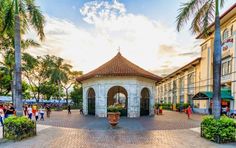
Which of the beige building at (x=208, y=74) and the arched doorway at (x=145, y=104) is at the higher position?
the beige building at (x=208, y=74)

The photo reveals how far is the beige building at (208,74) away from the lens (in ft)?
94.1

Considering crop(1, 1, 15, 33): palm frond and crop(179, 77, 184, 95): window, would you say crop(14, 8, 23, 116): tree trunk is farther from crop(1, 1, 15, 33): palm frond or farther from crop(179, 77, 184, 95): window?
crop(179, 77, 184, 95): window

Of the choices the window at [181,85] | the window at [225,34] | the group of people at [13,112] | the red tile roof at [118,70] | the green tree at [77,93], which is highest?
the window at [225,34]

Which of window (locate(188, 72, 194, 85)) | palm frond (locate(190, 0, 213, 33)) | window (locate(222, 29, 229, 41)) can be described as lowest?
window (locate(188, 72, 194, 85))

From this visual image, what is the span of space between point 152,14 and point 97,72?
34.8ft

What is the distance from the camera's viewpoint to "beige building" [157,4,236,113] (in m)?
28.7

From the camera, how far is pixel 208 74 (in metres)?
35.7

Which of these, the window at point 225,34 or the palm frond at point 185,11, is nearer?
the palm frond at point 185,11

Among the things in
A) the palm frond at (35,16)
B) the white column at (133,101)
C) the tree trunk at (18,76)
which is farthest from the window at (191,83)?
the tree trunk at (18,76)

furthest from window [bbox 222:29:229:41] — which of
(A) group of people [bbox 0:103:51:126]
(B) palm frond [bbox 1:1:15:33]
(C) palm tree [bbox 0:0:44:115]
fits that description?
(B) palm frond [bbox 1:1:15:33]

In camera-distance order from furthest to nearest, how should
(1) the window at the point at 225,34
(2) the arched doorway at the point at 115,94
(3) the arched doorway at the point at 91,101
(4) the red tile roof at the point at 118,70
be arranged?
(2) the arched doorway at the point at 115,94
(1) the window at the point at 225,34
(3) the arched doorway at the point at 91,101
(4) the red tile roof at the point at 118,70

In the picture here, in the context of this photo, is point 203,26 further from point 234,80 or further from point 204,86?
point 204,86

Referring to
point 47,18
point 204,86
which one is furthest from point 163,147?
point 204,86

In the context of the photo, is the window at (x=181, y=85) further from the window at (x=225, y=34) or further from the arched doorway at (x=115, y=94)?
the window at (x=225, y=34)
